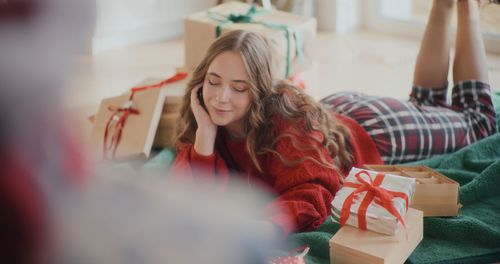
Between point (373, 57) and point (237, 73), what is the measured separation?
1.76 m

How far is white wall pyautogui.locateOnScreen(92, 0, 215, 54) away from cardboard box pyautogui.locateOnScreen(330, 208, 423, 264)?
2.26m

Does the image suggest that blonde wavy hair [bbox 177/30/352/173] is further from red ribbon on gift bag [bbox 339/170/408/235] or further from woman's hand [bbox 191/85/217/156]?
red ribbon on gift bag [bbox 339/170/408/235]

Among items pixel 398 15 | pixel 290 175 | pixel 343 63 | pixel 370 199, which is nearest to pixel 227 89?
pixel 290 175

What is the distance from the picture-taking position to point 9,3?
0.54ft

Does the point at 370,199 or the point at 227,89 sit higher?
the point at 227,89

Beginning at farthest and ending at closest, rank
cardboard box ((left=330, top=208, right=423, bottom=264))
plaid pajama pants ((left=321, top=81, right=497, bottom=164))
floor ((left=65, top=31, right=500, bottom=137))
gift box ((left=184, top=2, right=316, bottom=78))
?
1. floor ((left=65, top=31, right=500, bottom=137))
2. gift box ((left=184, top=2, right=316, bottom=78))
3. plaid pajama pants ((left=321, top=81, right=497, bottom=164))
4. cardboard box ((left=330, top=208, right=423, bottom=264))

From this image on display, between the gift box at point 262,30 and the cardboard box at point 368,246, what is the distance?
2.93 feet

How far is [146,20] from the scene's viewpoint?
3447mm

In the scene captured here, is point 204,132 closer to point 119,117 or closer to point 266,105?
point 266,105

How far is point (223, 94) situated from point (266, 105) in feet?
0.40

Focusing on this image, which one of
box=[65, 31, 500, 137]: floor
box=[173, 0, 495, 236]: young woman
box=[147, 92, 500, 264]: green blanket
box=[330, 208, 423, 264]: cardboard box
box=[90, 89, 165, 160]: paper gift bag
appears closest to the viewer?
box=[330, 208, 423, 264]: cardboard box

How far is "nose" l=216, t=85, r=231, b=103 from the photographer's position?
149 centimetres

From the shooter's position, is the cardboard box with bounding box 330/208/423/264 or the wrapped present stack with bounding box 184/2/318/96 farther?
the wrapped present stack with bounding box 184/2/318/96

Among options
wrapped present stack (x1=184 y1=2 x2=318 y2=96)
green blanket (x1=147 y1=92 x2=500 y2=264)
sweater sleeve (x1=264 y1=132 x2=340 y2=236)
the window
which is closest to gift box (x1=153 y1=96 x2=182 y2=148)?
wrapped present stack (x1=184 y1=2 x2=318 y2=96)
